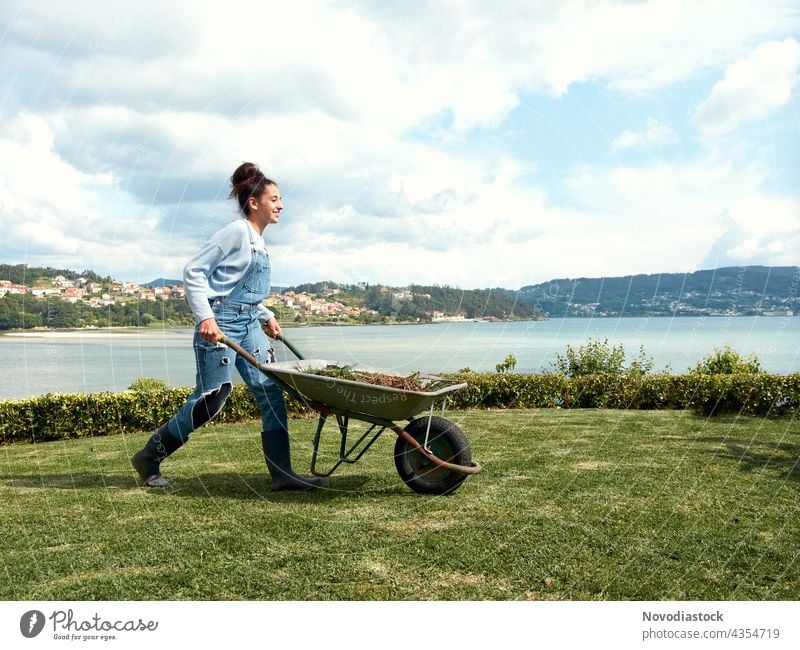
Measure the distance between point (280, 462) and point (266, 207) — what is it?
1.47 m

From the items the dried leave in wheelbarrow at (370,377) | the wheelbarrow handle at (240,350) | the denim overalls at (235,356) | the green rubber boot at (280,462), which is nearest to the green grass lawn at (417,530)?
the green rubber boot at (280,462)

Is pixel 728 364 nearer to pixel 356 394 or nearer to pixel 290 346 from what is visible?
pixel 290 346

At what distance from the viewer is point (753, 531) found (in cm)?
→ 325

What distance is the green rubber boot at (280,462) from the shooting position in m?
4.00

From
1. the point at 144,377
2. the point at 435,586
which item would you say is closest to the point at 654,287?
the point at 435,586

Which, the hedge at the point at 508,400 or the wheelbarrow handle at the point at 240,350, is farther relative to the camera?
the hedge at the point at 508,400

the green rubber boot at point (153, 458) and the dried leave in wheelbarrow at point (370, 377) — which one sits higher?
the dried leave in wheelbarrow at point (370, 377)

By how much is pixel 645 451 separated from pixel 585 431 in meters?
1.03

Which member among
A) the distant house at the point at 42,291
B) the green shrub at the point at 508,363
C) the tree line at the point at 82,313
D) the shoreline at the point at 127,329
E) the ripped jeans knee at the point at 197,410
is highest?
the distant house at the point at 42,291

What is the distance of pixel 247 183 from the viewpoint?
3787mm

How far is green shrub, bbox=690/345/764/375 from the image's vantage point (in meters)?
8.98

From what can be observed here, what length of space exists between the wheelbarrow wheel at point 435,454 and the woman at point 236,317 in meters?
0.63

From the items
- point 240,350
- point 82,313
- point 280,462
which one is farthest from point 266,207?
point 82,313
